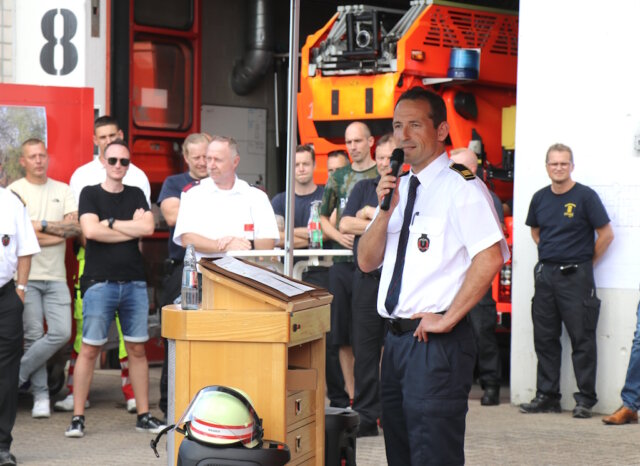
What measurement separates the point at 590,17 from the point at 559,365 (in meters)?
2.84

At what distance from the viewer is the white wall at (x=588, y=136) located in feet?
31.5

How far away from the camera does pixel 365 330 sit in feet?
26.9

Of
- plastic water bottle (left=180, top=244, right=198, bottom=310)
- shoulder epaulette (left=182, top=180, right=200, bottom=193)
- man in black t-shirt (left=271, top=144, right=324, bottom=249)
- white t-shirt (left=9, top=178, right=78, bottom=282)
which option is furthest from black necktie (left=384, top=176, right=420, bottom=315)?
white t-shirt (left=9, top=178, right=78, bottom=282)

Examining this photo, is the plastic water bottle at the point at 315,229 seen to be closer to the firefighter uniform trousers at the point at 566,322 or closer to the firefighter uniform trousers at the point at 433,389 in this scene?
the firefighter uniform trousers at the point at 566,322

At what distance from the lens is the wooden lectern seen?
5.00 meters

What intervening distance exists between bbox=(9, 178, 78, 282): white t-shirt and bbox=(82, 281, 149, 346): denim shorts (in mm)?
903

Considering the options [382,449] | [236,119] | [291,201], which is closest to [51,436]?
[382,449]

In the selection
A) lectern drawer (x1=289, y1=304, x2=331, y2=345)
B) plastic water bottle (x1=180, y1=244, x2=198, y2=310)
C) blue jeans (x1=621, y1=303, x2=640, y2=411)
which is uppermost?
plastic water bottle (x1=180, y1=244, x2=198, y2=310)

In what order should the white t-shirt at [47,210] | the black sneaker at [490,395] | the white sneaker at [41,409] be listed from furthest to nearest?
the black sneaker at [490,395] → the white t-shirt at [47,210] → the white sneaker at [41,409]

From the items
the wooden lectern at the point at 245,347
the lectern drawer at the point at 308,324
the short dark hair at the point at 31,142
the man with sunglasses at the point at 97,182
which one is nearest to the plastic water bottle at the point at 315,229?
the man with sunglasses at the point at 97,182

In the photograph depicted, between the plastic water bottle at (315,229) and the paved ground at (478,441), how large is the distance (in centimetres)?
156

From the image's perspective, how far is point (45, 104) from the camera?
9.96 m

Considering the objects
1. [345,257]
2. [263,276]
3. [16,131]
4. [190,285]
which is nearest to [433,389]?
[263,276]

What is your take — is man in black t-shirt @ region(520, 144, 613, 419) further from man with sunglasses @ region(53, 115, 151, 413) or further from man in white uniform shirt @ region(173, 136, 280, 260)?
man with sunglasses @ region(53, 115, 151, 413)
